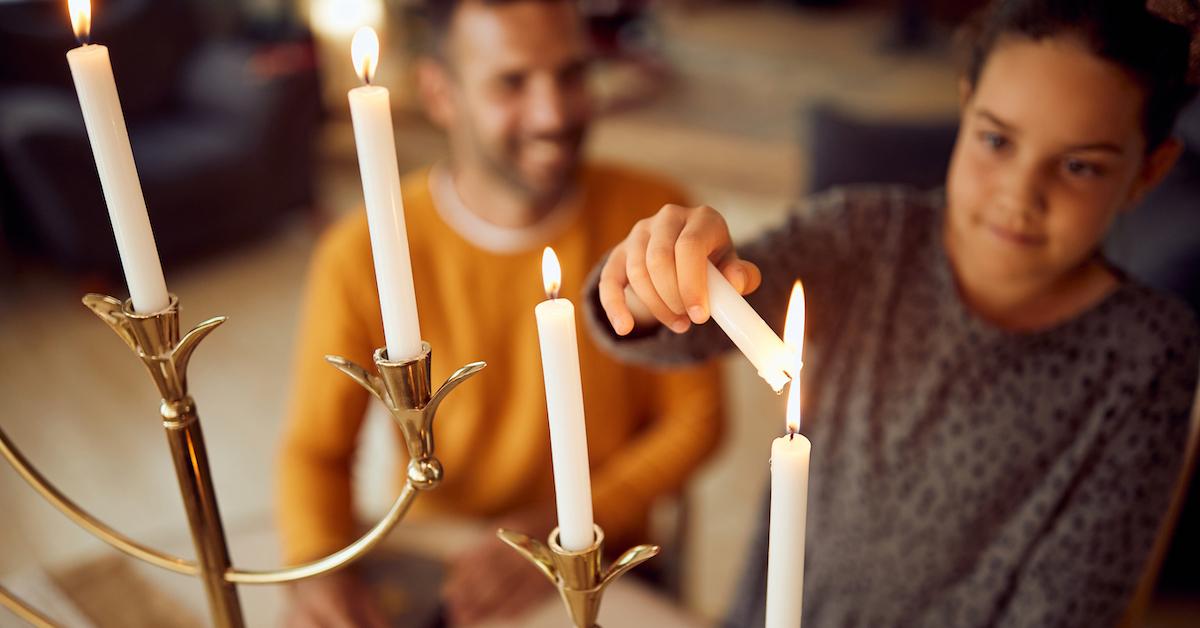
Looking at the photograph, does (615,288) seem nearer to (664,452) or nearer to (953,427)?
(953,427)

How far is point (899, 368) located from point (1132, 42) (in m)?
0.36

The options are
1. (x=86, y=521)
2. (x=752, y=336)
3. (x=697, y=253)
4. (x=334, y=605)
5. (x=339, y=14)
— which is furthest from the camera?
(x=339, y=14)

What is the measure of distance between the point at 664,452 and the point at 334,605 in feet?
1.53

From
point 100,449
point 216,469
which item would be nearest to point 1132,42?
point 216,469

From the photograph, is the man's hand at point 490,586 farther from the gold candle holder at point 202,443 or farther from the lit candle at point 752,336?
the lit candle at point 752,336

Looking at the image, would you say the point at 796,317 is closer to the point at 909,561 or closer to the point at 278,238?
the point at 909,561

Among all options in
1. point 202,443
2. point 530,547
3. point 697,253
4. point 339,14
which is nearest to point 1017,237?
point 697,253

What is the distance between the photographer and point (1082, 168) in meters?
0.59

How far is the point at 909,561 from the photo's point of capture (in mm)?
846

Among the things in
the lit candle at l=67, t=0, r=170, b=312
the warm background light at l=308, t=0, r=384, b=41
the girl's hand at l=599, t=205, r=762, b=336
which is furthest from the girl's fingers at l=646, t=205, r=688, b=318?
the warm background light at l=308, t=0, r=384, b=41

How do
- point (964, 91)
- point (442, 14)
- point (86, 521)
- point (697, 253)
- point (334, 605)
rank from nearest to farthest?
point (697, 253)
point (86, 521)
point (964, 91)
point (334, 605)
point (442, 14)

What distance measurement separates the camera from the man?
45.8 inches

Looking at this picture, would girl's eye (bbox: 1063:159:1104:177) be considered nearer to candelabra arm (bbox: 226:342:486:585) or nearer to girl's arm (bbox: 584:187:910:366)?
girl's arm (bbox: 584:187:910:366)

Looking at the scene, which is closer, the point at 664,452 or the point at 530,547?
the point at 530,547
